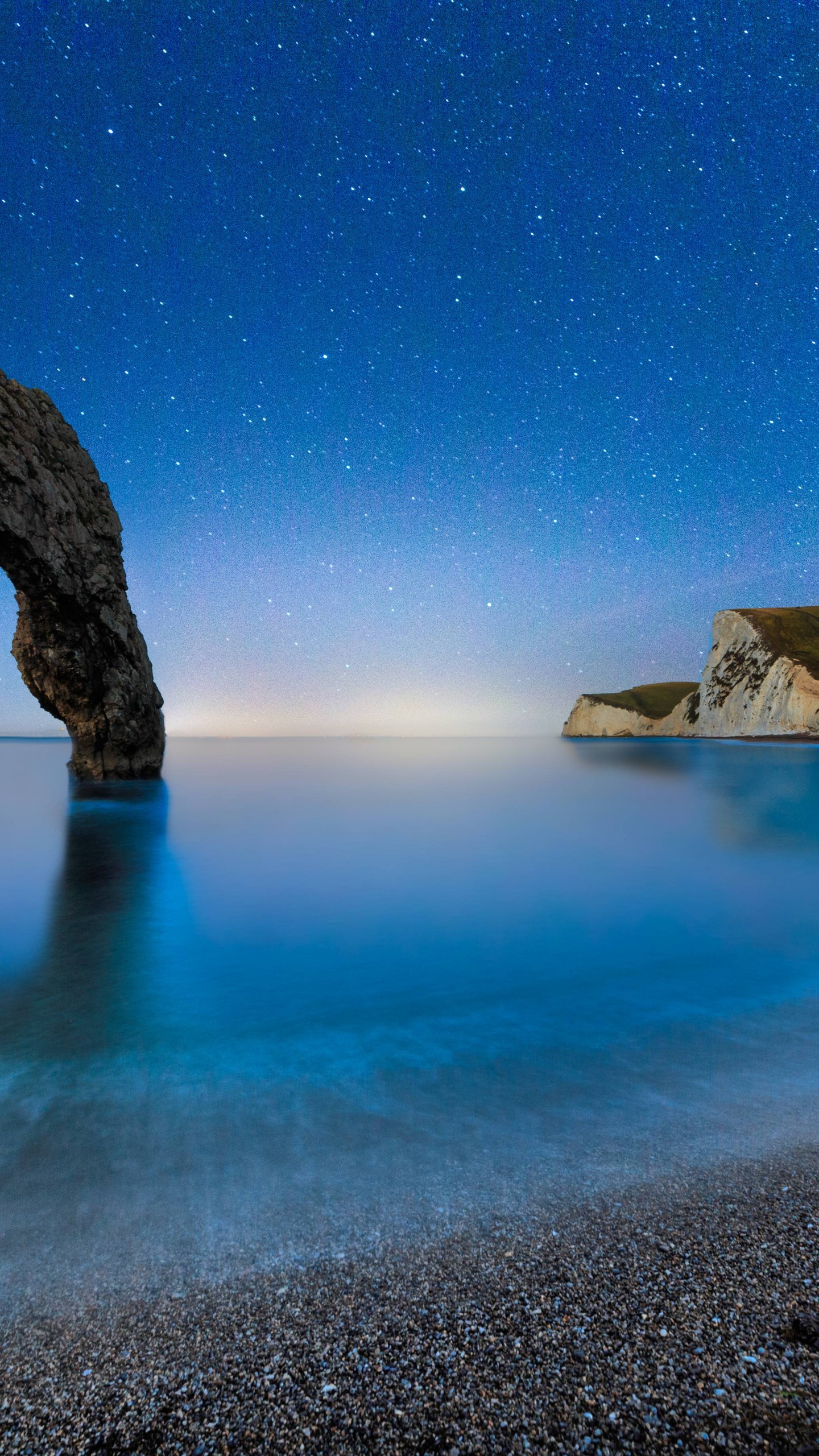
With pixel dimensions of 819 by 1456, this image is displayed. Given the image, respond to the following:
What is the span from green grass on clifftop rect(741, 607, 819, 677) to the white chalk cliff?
0.13m

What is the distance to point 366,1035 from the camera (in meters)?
6.66

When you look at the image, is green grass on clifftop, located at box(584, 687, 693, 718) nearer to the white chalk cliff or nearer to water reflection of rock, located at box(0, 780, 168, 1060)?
the white chalk cliff

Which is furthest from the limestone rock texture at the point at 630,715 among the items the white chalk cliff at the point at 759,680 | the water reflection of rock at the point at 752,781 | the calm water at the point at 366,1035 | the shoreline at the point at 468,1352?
the shoreline at the point at 468,1352

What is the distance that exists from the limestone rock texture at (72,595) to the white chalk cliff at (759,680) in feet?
286

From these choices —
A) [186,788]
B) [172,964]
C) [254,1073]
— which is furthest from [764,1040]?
[186,788]

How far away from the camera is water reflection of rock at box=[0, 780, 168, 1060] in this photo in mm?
6445

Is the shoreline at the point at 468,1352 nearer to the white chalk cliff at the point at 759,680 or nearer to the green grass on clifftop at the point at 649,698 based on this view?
the white chalk cliff at the point at 759,680

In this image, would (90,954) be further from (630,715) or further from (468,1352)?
(630,715)

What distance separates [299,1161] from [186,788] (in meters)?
37.4

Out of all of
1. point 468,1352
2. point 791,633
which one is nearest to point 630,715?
point 791,633

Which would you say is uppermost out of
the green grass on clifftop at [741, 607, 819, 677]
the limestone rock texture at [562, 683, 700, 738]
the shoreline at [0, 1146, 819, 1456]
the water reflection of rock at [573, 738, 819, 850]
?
the green grass on clifftop at [741, 607, 819, 677]

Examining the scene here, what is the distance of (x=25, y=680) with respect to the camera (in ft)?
93.9

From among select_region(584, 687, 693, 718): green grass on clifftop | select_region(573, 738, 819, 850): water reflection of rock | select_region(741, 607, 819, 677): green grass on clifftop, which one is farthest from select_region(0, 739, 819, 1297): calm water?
select_region(584, 687, 693, 718): green grass on clifftop

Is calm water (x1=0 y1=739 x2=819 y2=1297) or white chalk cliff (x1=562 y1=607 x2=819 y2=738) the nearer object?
calm water (x1=0 y1=739 x2=819 y2=1297)
